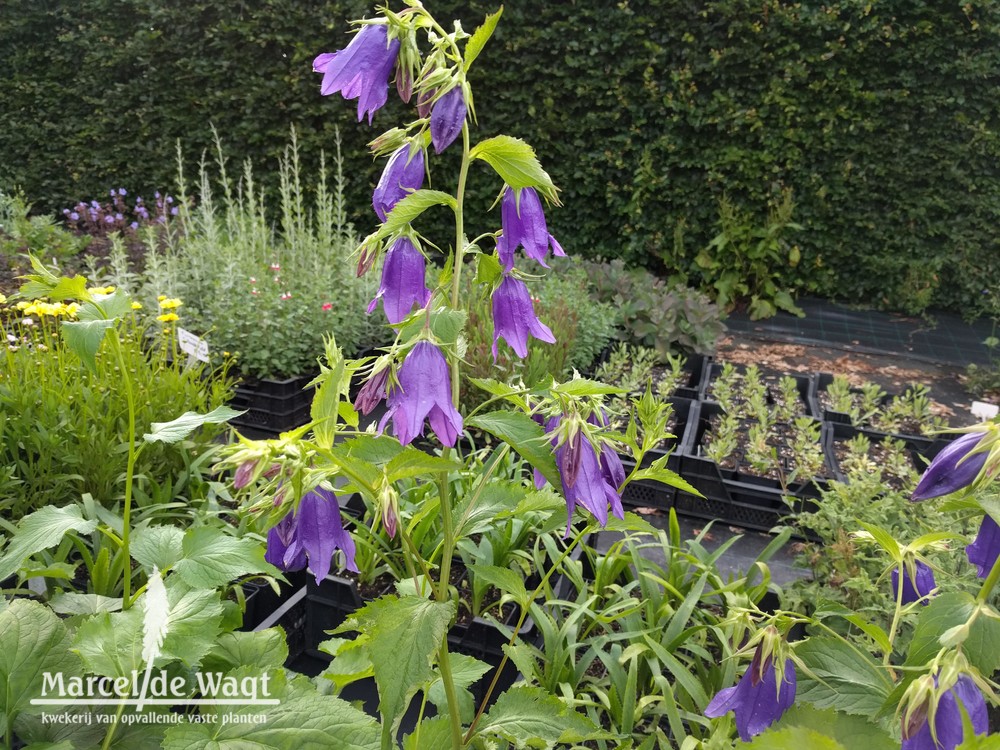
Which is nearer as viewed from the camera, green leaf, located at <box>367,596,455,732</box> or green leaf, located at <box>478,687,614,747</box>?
green leaf, located at <box>367,596,455,732</box>

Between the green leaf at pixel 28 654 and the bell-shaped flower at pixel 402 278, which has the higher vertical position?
the bell-shaped flower at pixel 402 278

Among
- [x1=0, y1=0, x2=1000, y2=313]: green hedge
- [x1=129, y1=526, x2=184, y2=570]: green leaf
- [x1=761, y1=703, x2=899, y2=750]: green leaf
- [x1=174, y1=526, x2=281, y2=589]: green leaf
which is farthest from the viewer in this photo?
[x1=0, y1=0, x2=1000, y2=313]: green hedge

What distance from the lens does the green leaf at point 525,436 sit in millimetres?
921

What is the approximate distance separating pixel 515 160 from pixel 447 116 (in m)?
0.12

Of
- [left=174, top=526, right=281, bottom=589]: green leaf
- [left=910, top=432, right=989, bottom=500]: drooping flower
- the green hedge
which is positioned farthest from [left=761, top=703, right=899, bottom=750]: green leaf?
the green hedge

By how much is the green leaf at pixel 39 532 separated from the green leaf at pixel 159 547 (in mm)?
96

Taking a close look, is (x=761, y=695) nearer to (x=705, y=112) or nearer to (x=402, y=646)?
(x=402, y=646)

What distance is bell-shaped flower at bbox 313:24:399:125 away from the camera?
0.97 metres

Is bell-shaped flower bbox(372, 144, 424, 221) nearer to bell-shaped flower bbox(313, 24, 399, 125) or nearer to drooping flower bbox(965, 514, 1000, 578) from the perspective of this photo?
bell-shaped flower bbox(313, 24, 399, 125)

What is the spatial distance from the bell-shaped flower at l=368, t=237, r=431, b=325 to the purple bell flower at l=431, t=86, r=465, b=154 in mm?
159

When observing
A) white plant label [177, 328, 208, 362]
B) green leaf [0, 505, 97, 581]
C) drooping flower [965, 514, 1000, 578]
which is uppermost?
drooping flower [965, 514, 1000, 578]

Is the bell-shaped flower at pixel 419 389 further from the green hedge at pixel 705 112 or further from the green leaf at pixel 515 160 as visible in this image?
the green hedge at pixel 705 112

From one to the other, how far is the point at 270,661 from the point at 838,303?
20.4 feet

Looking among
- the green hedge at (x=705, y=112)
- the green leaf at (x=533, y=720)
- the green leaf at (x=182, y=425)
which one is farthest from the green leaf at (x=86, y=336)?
the green hedge at (x=705, y=112)
